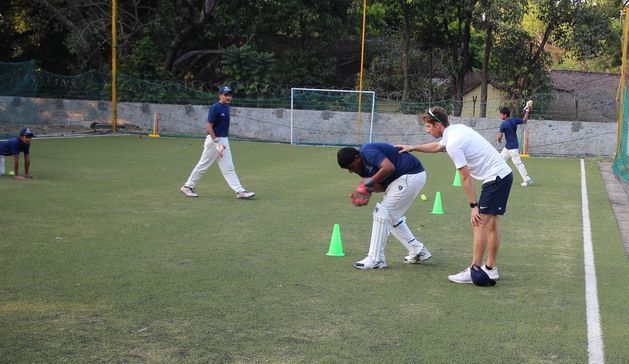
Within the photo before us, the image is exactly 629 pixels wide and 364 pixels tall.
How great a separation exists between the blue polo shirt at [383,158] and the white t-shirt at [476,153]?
0.58 meters

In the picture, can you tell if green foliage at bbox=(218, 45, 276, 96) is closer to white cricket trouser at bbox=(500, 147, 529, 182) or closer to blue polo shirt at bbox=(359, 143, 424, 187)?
white cricket trouser at bbox=(500, 147, 529, 182)

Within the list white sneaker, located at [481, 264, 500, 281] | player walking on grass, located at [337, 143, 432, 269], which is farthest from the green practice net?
Answer: player walking on grass, located at [337, 143, 432, 269]

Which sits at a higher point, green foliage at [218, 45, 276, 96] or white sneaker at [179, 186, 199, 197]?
green foliage at [218, 45, 276, 96]

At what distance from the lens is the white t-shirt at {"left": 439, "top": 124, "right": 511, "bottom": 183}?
287 inches

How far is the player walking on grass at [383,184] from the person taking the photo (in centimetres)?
762

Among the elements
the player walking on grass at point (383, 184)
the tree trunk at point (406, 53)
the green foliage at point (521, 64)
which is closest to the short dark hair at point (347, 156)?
the player walking on grass at point (383, 184)

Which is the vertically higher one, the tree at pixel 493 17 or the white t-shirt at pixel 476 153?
the tree at pixel 493 17

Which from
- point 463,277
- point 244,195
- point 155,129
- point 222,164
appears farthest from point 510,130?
point 155,129

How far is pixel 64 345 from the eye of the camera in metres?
5.32

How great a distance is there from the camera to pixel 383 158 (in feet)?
25.2

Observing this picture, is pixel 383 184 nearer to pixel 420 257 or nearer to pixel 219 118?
pixel 420 257

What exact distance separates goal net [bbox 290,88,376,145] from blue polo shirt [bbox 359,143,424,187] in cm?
2120

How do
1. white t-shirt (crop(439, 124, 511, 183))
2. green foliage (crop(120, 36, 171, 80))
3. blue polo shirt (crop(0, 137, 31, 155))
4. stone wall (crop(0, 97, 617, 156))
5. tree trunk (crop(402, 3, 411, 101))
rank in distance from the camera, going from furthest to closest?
tree trunk (crop(402, 3, 411, 101)), green foliage (crop(120, 36, 171, 80)), stone wall (crop(0, 97, 617, 156)), blue polo shirt (crop(0, 137, 31, 155)), white t-shirt (crop(439, 124, 511, 183))

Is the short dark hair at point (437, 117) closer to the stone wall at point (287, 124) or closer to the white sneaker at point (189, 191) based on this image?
the white sneaker at point (189, 191)
